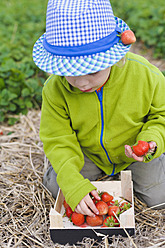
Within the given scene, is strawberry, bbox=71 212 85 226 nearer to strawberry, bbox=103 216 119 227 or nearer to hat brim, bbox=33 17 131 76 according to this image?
strawberry, bbox=103 216 119 227

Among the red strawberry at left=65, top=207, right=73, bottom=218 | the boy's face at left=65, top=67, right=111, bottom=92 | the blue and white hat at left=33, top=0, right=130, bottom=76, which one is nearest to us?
the blue and white hat at left=33, top=0, right=130, bottom=76

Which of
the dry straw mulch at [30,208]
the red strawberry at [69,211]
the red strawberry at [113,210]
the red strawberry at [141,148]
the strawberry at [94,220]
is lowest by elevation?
the dry straw mulch at [30,208]

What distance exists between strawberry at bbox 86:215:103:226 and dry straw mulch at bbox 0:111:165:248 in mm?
104

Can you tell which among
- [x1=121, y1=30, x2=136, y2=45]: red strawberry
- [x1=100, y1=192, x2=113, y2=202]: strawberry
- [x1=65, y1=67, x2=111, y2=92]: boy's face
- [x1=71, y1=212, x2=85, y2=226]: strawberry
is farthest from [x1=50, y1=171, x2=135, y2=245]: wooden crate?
[x1=121, y1=30, x2=136, y2=45]: red strawberry

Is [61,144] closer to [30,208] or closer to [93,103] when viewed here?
[93,103]

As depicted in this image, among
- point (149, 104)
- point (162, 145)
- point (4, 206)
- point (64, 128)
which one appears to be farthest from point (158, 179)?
point (4, 206)

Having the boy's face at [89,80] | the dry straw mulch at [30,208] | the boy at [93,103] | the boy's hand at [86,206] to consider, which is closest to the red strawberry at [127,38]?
the boy at [93,103]

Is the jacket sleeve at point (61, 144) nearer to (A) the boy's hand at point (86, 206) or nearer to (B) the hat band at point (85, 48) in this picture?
(A) the boy's hand at point (86, 206)

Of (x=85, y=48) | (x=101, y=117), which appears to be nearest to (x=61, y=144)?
(x=101, y=117)

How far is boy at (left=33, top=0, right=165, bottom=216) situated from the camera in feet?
6.01

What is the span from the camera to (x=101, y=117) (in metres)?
2.38

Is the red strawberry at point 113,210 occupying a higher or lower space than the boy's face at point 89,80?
lower

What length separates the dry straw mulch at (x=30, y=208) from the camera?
7.22 ft

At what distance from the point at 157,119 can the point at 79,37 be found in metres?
0.88
